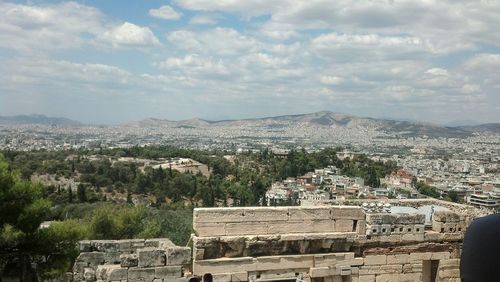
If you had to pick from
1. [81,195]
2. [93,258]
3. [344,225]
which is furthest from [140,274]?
[81,195]

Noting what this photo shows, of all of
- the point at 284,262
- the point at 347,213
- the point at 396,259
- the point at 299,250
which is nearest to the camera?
the point at 284,262

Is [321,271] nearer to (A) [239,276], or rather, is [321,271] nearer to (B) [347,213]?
(B) [347,213]

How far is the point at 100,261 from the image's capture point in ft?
42.9

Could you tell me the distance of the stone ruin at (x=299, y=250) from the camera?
34.3 feet

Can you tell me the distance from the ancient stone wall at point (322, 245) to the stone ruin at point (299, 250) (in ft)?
0.07

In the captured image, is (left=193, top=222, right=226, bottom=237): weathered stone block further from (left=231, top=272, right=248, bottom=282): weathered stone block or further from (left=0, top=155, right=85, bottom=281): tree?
(left=0, top=155, right=85, bottom=281): tree

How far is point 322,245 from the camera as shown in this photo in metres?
11.6

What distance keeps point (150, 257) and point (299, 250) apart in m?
3.42

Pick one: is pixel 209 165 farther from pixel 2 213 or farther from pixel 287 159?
pixel 2 213

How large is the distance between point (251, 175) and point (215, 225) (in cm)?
7562

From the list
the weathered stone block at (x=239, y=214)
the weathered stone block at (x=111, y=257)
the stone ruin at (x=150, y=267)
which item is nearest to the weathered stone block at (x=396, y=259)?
the weathered stone block at (x=239, y=214)

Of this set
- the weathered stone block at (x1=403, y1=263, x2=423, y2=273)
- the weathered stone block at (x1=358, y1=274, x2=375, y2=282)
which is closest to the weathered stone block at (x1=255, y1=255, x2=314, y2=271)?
the weathered stone block at (x1=358, y1=274, x2=375, y2=282)

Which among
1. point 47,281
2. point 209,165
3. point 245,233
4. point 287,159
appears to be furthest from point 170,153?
point 245,233

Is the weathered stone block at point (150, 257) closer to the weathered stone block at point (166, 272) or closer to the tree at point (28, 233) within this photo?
the weathered stone block at point (166, 272)
